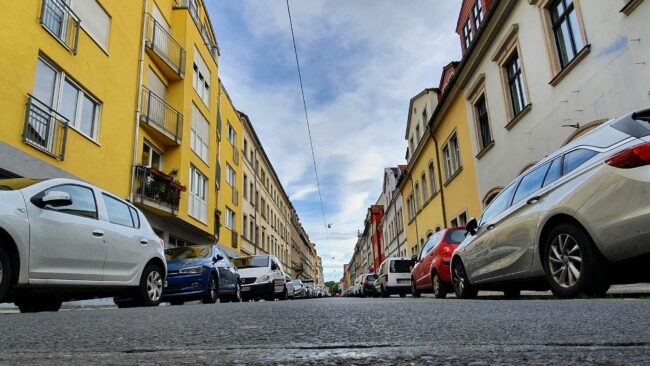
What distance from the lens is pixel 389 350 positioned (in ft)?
6.39

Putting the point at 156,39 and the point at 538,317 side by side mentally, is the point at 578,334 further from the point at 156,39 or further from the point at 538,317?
the point at 156,39

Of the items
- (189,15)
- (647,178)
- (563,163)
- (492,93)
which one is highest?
(189,15)

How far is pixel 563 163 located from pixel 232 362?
16.6 ft

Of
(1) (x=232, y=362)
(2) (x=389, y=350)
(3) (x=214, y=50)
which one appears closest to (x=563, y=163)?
(2) (x=389, y=350)

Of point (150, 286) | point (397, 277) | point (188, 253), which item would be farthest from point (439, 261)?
point (397, 277)

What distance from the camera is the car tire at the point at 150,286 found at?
25.2ft

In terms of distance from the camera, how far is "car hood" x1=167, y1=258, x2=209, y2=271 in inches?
412

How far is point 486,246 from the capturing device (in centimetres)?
720

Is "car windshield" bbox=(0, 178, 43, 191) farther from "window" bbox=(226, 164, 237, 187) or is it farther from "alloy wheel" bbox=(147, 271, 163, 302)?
"window" bbox=(226, 164, 237, 187)

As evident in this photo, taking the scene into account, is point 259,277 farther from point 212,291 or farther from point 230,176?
point 230,176

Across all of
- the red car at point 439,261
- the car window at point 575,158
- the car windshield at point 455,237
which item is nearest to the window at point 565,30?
the car windshield at point 455,237

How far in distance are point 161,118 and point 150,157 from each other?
4.96 feet

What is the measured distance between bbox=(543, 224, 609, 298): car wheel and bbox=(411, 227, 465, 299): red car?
4.46m

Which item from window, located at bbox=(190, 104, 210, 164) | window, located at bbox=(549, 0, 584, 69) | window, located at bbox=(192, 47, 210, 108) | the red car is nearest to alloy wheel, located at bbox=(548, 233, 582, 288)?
A: the red car
